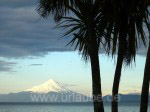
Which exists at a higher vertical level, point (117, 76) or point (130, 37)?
point (130, 37)

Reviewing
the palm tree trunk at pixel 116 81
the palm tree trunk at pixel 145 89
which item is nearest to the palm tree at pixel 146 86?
the palm tree trunk at pixel 145 89

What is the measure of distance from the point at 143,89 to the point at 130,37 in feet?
5.10

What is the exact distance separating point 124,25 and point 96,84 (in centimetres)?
185

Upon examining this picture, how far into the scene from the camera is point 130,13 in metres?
9.80

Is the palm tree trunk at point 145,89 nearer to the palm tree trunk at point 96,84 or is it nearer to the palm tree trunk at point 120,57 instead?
the palm tree trunk at point 120,57

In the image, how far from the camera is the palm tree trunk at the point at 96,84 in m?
9.24

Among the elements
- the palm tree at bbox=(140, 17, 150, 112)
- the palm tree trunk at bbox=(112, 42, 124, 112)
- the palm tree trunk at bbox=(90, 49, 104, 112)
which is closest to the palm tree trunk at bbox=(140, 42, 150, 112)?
the palm tree at bbox=(140, 17, 150, 112)

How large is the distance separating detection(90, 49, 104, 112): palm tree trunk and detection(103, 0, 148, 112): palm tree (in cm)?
59

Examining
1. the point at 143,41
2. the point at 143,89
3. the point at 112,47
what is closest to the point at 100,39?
the point at 112,47

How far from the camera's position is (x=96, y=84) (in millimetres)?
9375

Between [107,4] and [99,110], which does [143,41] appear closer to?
[107,4]

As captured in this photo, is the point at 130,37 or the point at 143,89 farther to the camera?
the point at 130,37

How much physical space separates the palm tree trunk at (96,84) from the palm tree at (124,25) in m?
0.59

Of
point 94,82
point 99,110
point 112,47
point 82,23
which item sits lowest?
point 99,110
